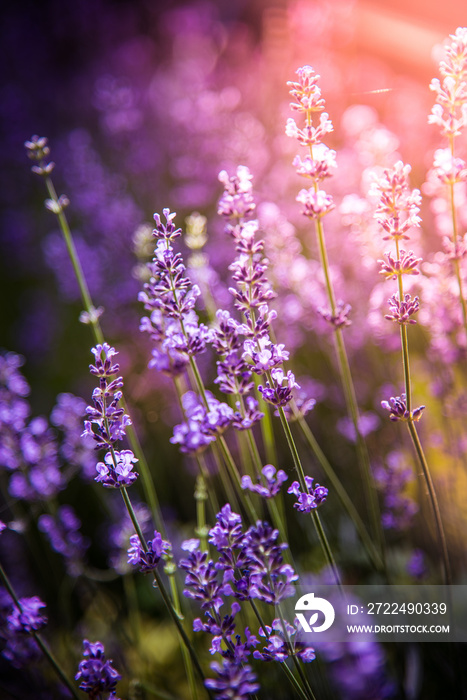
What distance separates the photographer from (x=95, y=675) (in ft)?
3.42

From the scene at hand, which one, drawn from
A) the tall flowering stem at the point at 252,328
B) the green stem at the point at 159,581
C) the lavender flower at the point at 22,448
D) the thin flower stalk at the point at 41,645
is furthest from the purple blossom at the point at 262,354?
the lavender flower at the point at 22,448

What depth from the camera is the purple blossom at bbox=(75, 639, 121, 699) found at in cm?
104

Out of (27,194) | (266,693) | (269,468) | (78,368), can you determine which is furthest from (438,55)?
(27,194)

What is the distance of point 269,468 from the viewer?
1.05 metres

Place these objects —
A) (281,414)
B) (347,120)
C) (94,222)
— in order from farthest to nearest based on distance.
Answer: (94,222) → (347,120) → (281,414)

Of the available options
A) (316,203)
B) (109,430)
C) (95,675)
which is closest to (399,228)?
(316,203)

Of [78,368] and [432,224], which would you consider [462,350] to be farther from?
[78,368]

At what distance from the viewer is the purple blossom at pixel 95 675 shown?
3.41 feet

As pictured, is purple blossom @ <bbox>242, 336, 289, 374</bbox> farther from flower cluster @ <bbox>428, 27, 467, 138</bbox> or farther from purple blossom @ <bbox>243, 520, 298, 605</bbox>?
flower cluster @ <bbox>428, 27, 467, 138</bbox>

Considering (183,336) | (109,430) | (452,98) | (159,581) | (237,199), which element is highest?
(452,98)

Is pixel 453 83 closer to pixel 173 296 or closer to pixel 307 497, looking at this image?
pixel 173 296

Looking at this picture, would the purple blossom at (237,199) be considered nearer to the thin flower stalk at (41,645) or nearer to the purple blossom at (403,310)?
the purple blossom at (403,310)

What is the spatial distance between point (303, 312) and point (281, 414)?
975 mm

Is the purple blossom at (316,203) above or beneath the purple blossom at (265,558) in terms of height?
Answer: above
